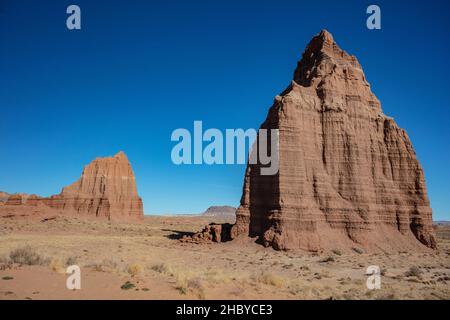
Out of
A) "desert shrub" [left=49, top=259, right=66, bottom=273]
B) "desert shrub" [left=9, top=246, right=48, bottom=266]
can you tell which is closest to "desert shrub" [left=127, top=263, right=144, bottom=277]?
"desert shrub" [left=49, top=259, right=66, bottom=273]

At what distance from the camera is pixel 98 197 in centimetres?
9400

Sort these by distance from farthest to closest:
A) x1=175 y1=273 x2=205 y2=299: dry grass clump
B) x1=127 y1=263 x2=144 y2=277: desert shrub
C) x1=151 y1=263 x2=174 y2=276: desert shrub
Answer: x1=151 y1=263 x2=174 y2=276: desert shrub
x1=127 y1=263 x2=144 y2=277: desert shrub
x1=175 y1=273 x2=205 y2=299: dry grass clump

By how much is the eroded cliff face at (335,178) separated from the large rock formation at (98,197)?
65.2m

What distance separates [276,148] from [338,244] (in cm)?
1036

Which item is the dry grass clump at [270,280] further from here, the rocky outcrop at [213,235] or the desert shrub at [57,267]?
the rocky outcrop at [213,235]

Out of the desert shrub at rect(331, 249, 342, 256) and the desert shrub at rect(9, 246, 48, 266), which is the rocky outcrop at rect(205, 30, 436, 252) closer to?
the desert shrub at rect(331, 249, 342, 256)

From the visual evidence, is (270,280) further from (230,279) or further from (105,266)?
(105,266)

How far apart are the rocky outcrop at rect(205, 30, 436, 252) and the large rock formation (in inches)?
2565

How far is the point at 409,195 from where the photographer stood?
122 ft

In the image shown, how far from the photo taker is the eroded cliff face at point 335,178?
32719 millimetres

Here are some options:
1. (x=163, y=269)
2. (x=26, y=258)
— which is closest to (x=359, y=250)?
(x=163, y=269)

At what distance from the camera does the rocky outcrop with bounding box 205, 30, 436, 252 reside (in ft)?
107

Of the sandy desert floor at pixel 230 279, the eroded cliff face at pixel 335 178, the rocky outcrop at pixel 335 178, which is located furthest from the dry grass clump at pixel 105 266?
the eroded cliff face at pixel 335 178
